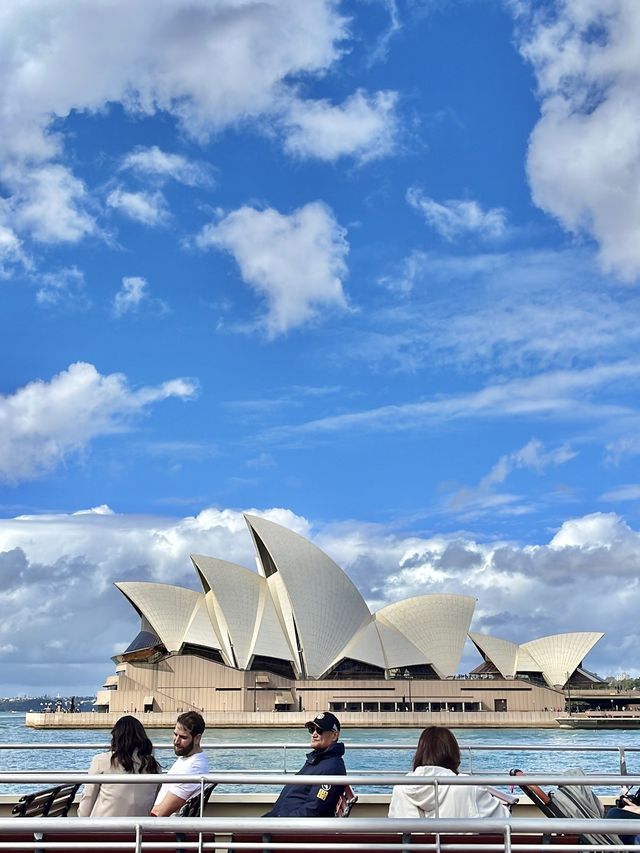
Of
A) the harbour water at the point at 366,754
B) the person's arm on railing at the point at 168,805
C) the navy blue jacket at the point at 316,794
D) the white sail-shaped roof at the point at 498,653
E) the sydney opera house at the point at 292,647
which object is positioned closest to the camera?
the navy blue jacket at the point at 316,794

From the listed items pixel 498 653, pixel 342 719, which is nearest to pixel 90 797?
pixel 342 719

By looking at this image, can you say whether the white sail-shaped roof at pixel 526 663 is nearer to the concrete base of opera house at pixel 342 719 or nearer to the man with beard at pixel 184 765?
the concrete base of opera house at pixel 342 719

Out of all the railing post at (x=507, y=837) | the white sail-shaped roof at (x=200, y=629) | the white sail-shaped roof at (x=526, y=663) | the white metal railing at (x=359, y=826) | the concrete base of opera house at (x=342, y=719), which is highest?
the white sail-shaped roof at (x=200, y=629)

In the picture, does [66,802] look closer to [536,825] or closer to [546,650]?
[536,825]

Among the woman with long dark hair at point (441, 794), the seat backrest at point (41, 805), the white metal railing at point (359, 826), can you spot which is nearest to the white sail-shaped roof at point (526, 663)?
the seat backrest at point (41, 805)

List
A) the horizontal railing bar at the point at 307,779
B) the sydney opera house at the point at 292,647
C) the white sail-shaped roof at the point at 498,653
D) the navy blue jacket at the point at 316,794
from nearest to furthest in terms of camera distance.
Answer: the horizontal railing bar at the point at 307,779 < the navy blue jacket at the point at 316,794 < the sydney opera house at the point at 292,647 < the white sail-shaped roof at the point at 498,653

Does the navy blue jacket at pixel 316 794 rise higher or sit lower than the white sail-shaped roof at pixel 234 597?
lower

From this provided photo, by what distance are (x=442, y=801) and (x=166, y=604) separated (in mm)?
48826

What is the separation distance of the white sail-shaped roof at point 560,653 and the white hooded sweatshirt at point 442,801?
198 feet

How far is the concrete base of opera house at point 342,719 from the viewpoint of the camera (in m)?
49.6

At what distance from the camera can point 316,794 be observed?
3.69 meters

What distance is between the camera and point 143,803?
3.77 meters

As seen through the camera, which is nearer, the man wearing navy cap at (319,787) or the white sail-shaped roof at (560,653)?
the man wearing navy cap at (319,787)

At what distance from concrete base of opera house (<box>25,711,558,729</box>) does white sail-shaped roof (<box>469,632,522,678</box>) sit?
5.27 metres
